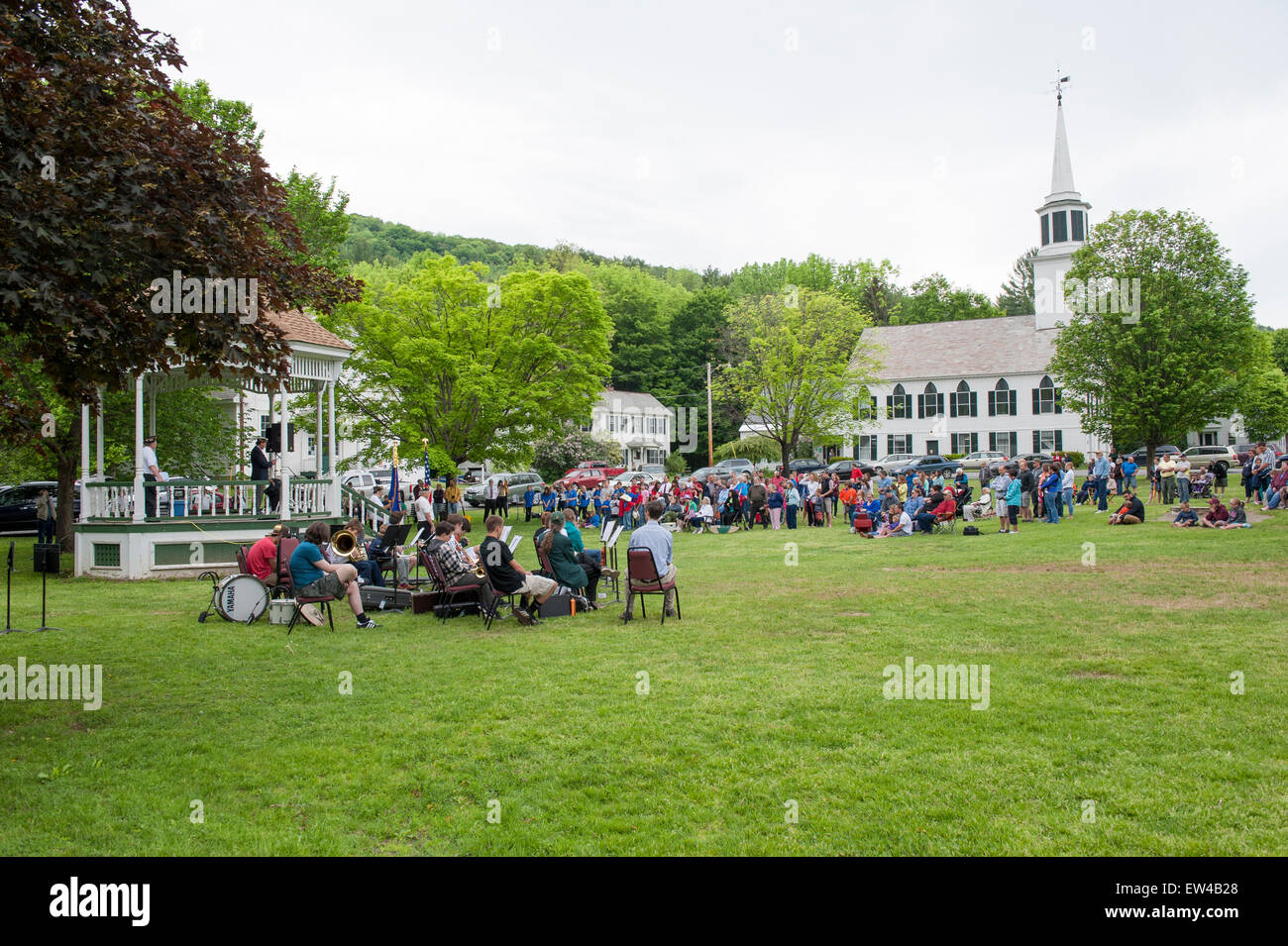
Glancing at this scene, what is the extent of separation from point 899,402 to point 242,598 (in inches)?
2560

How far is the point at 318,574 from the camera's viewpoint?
12.3 meters

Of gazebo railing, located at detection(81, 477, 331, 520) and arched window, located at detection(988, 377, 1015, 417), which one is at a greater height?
arched window, located at detection(988, 377, 1015, 417)

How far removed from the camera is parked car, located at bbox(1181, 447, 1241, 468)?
48.8 metres

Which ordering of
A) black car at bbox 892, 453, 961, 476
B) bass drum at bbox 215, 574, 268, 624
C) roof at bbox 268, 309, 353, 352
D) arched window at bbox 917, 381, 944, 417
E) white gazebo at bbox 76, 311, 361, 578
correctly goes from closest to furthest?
bass drum at bbox 215, 574, 268, 624
white gazebo at bbox 76, 311, 361, 578
roof at bbox 268, 309, 353, 352
black car at bbox 892, 453, 961, 476
arched window at bbox 917, 381, 944, 417

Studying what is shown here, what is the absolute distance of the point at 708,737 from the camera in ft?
22.2

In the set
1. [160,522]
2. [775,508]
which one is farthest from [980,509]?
[160,522]

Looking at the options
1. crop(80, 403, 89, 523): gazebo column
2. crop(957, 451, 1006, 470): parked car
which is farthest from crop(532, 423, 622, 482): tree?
crop(80, 403, 89, 523): gazebo column

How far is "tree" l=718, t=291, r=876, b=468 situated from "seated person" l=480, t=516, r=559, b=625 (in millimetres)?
47216

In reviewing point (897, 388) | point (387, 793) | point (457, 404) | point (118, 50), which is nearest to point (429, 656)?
point (387, 793)

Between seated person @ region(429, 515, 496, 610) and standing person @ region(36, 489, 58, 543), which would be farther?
standing person @ region(36, 489, 58, 543)

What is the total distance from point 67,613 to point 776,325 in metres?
52.6

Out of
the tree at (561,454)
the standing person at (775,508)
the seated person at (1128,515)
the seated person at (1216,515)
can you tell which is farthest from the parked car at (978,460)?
the seated person at (1216,515)

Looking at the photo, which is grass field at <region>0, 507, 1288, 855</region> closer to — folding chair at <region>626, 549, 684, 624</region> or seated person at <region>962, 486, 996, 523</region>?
folding chair at <region>626, 549, 684, 624</region>

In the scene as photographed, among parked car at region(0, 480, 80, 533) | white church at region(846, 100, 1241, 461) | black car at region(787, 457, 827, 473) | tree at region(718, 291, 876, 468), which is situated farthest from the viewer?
white church at region(846, 100, 1241, 461)
